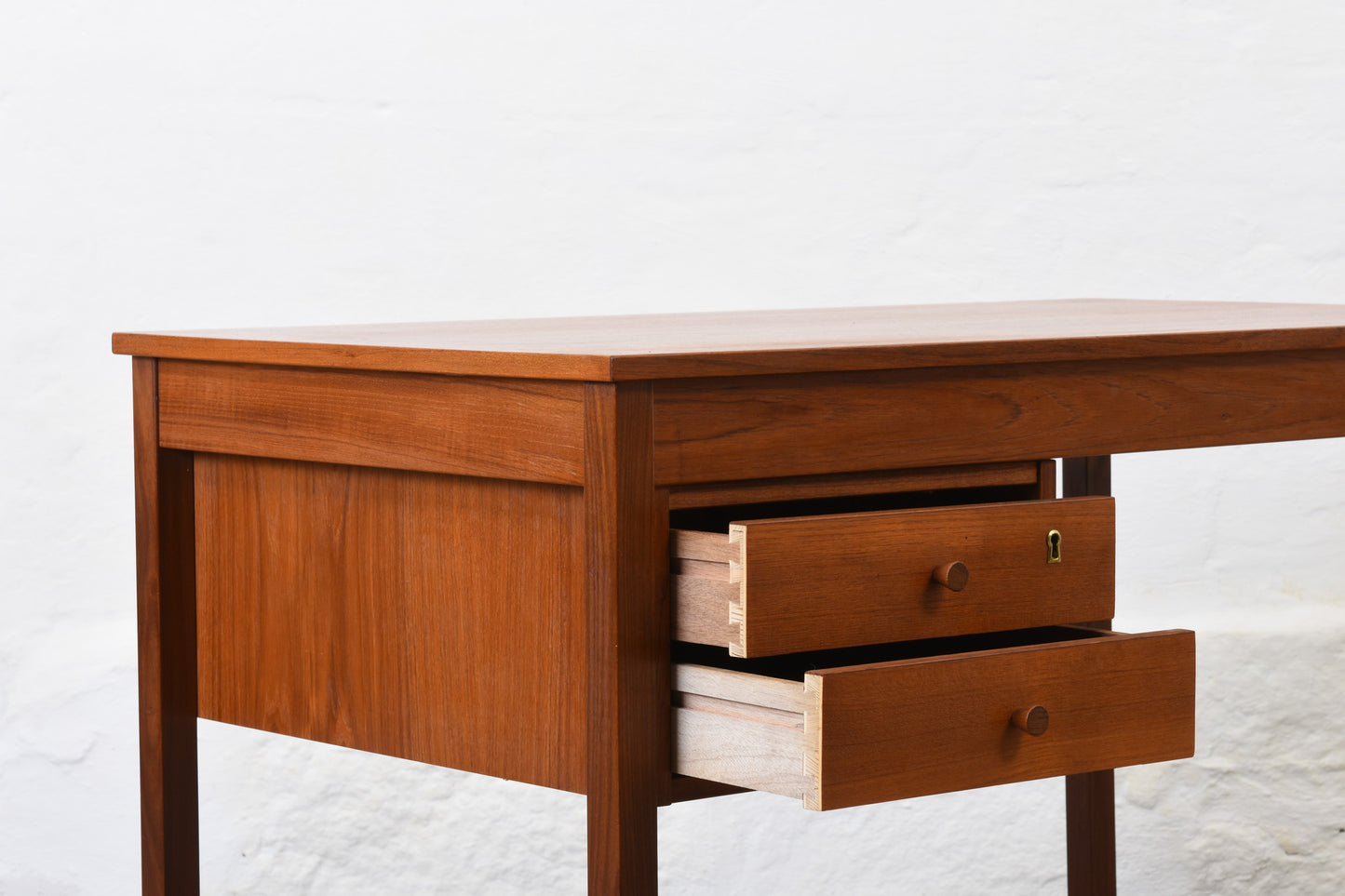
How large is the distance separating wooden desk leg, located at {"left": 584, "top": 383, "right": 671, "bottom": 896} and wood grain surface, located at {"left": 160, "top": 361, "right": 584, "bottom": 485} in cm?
4

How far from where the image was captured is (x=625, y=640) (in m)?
1.44

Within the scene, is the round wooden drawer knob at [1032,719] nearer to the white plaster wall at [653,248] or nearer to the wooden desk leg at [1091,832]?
the wooden desk leg at [1091,832]

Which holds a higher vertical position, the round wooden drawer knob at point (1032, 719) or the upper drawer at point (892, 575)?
the upper drawer at point (892, 575)

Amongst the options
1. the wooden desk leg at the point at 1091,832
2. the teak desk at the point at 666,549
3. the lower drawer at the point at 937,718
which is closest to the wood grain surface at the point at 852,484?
the teak desk at the point at 666,549

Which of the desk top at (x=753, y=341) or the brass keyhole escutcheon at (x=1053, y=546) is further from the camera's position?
the brass keyhole escutcheon at (x=1053, y=546)

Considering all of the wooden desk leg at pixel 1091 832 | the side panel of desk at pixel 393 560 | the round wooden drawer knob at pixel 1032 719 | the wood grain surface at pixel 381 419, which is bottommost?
the wooden desk leg at pixel 1091 832

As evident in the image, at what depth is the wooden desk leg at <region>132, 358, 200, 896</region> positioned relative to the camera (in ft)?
6.07

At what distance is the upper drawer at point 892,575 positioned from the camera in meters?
1.42

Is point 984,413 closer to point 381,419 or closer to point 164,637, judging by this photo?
point 381,419

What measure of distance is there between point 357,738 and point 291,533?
0.20 meters

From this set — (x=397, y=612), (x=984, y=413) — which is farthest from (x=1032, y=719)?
(x=397, y=612)

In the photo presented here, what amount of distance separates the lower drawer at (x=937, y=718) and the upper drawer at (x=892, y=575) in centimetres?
4

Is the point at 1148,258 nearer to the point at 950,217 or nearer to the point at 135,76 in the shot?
the point at 950,217

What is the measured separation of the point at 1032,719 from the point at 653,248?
6.25 feet
